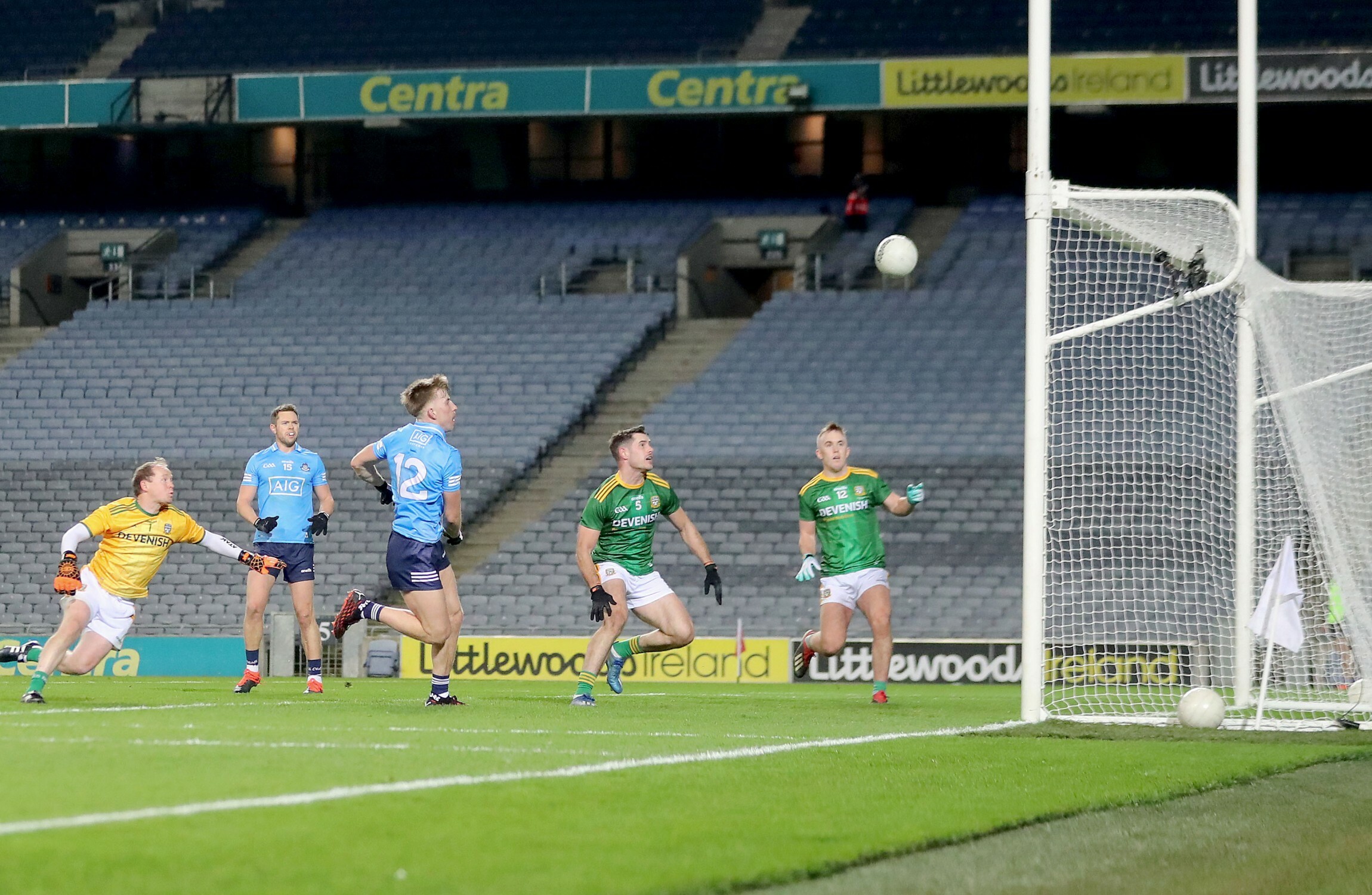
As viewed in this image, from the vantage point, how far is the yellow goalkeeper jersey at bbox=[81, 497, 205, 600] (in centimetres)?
1205

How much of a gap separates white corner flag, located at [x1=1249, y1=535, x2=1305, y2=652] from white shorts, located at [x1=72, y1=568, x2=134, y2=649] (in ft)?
24.0

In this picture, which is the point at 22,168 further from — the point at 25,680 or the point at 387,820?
the point at 387,820

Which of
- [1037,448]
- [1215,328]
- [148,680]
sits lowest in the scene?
[148,680]

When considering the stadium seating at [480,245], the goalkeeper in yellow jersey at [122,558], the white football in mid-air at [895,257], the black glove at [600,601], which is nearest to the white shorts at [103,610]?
the goalkeeper in yellow jersey at [122,558]

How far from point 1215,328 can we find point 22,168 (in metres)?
30.8

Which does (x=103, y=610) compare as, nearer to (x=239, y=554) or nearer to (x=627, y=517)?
(x=239, y=554)

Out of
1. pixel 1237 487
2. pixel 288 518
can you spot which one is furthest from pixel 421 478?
pixel 1237 487

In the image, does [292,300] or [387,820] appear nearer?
[387,820]

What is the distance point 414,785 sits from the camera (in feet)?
22.4

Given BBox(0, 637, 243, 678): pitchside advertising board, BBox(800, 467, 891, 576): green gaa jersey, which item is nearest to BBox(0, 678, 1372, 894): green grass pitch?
BBox(800, 467, 891, 576): green gaa jersey

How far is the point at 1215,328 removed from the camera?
48.5 ft

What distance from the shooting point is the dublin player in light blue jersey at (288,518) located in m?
14.3

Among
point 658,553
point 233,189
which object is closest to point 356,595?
point 658,553

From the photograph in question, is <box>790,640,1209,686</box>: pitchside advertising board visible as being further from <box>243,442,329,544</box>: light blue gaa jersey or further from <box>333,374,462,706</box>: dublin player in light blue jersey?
<box>333,374,462,706</box>: dublin player in light blue jersey
